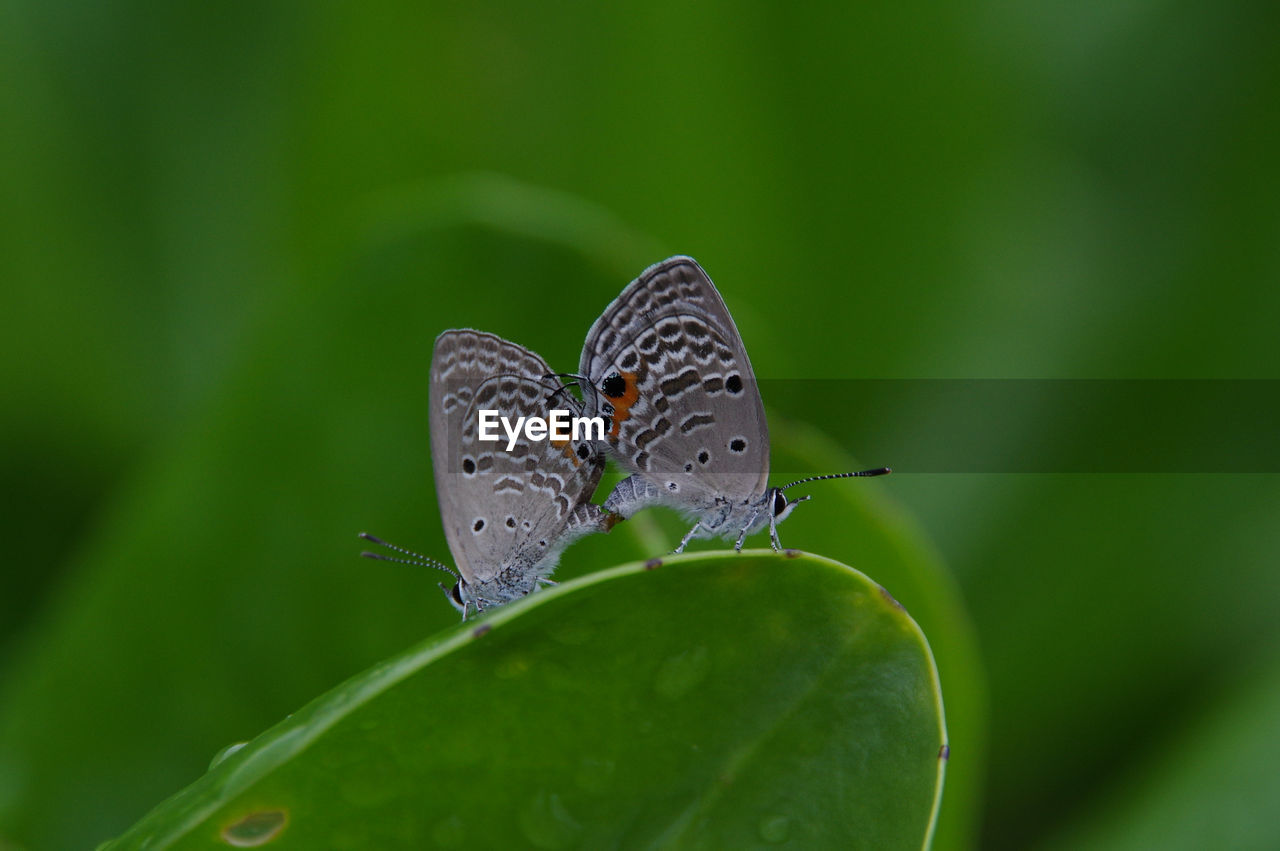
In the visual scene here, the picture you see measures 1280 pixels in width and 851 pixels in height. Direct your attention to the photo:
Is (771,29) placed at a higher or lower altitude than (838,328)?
higher

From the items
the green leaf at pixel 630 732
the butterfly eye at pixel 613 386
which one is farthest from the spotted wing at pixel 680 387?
the green leaf at pixel 630 732

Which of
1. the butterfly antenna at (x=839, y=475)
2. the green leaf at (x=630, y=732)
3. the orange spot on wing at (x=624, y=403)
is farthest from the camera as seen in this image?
the orange spot on wing at (x=624, y=403)

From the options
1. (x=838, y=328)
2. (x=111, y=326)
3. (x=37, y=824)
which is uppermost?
(x=838, y=328)

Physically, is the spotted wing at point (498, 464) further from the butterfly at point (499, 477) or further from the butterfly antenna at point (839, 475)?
the butterfly antenna at point (839, 475)

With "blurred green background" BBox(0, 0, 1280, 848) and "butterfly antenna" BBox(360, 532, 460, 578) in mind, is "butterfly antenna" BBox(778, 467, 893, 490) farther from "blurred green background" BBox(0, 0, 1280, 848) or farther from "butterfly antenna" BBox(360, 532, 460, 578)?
"butterfly antenna" BBox(360, 532, 460, 578)

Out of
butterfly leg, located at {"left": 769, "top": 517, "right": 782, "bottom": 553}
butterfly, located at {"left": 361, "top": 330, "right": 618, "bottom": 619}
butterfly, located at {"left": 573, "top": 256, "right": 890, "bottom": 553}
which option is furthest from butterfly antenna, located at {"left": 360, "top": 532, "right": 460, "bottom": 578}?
butterfly leg, located at {"left": 769, "top": 517, "right": 782, "bottom": 553}

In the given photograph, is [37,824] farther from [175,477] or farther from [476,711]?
[476,711]

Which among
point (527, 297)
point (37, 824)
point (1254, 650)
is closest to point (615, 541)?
point (527, 297)
